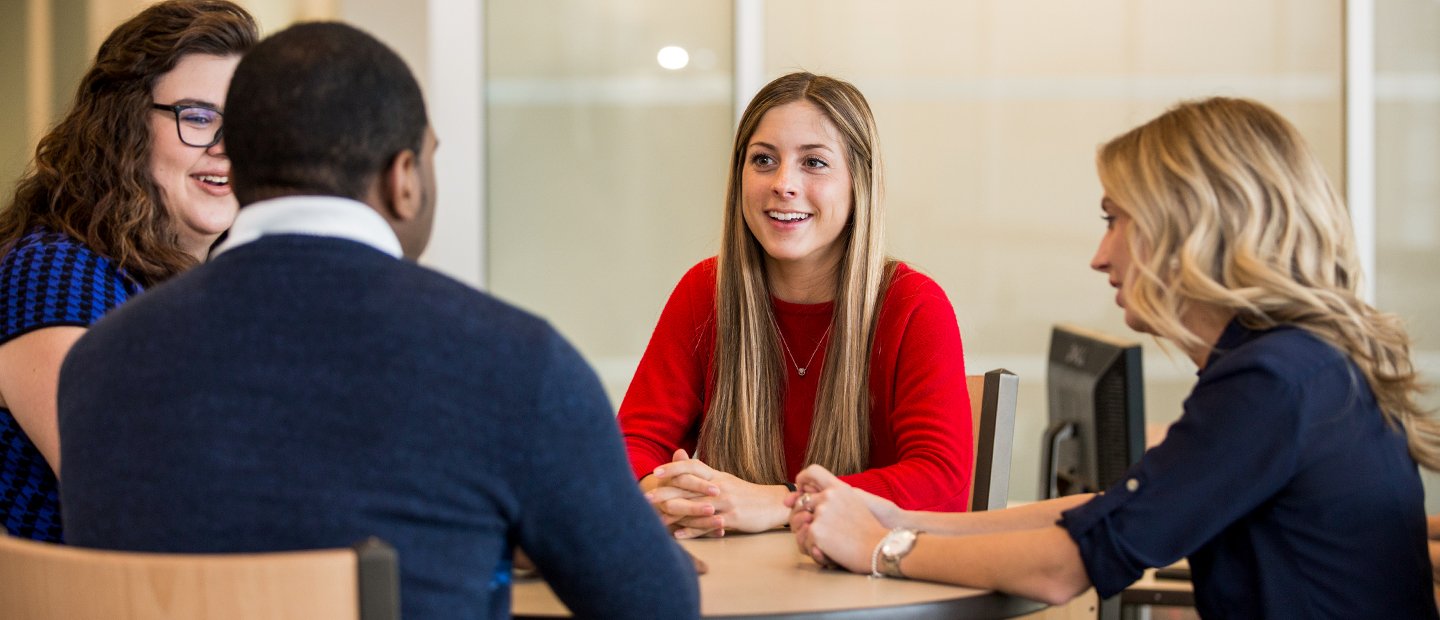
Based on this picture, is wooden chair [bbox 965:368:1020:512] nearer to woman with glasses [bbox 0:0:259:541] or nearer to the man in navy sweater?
the man in navy sweater

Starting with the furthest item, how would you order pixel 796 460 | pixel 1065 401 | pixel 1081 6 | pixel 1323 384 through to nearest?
pixel 1081 6 < pixel 1065 401 < pixel 796 460 < pixel 1323 384

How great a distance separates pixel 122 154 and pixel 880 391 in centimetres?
124

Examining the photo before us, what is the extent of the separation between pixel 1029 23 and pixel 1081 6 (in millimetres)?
179

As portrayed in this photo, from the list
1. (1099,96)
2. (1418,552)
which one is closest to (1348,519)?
(1418,552)

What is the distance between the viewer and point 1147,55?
438 cm

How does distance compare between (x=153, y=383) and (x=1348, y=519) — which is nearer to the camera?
(x=153, y=383)

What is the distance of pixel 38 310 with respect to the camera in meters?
1.64

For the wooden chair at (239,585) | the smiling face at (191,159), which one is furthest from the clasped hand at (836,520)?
the smiling face at (191,159)

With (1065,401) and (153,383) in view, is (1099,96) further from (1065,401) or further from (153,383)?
(153,383)

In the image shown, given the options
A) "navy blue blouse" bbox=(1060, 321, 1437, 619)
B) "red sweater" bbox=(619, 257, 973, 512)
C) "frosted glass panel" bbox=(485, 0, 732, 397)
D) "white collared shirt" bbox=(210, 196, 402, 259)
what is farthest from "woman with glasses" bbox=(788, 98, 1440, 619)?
"frosted glass panel" bbox=(485, 0, 732, 397)

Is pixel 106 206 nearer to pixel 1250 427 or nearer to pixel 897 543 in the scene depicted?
pixel 897 543

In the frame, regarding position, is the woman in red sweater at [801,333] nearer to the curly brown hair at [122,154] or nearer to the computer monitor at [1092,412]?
the computer monitor at [1092,412]

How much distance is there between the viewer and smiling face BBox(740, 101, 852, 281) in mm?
2324

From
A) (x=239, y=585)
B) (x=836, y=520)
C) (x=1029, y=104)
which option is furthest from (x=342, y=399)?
(x=1029, y=104)
